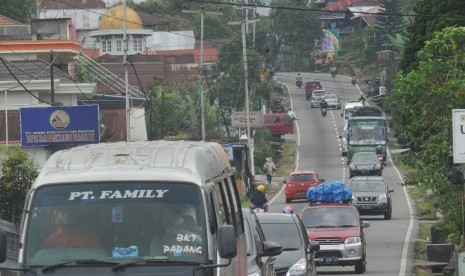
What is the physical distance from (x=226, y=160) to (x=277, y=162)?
68241 millimetres

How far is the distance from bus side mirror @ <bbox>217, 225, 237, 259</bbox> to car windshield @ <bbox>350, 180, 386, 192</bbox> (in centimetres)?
3583

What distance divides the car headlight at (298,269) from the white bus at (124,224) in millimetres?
8985

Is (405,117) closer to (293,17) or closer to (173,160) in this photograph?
(173,160)

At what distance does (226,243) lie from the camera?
11.8 meters

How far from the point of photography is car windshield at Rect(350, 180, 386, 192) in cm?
4759

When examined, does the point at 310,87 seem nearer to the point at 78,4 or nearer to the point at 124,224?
the point at 78,4

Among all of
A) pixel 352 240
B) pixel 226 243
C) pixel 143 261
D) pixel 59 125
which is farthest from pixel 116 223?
pixel 59 125

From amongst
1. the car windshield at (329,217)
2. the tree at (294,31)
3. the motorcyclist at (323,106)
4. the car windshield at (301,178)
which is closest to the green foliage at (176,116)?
the car windshield at (301,178)

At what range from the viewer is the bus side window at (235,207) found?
14297 millimetres

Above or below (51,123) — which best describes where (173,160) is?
above

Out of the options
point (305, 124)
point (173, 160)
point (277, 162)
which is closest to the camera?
point (173, 160)

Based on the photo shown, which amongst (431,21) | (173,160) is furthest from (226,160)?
(431,21)

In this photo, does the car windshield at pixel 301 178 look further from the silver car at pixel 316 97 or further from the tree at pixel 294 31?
the tree at pixel 294 31

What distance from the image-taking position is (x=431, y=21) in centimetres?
4472
